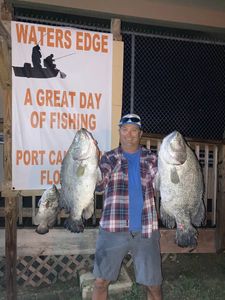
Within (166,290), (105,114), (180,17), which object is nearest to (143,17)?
(180,17)

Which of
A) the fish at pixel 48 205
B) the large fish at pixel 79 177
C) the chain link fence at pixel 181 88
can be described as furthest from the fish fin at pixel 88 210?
the chain link fence at pixel 181 88

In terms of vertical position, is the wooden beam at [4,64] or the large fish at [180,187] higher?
the wooden beam at [4,64]

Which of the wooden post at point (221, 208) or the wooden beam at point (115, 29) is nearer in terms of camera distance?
the wooden beam at point (115, 29)

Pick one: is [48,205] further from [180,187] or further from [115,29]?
[115,29]

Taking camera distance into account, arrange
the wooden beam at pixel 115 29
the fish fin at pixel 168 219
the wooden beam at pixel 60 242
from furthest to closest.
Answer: the wooden beam at pixel 60 242 < the wooden beam at pixel 115 29 < the fish fin at pixel 168 219

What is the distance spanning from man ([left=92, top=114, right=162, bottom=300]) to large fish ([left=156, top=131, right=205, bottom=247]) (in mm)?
211

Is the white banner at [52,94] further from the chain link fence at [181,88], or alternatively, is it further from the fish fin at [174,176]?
the chain link fence at [181,88]

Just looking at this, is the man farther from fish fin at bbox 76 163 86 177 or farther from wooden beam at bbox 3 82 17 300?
wooden beam at bbox 3 82 17 300

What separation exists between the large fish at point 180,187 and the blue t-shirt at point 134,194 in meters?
0.23

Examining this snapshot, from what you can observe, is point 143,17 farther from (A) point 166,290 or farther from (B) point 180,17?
(A) point 166,290

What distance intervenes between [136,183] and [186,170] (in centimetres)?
54

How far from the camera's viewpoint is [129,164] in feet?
11.5

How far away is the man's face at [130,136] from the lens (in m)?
3.45

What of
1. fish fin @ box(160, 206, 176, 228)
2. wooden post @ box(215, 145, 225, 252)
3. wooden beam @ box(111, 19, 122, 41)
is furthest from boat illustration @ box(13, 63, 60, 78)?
wooden post @ box(215, 145, 225, 252)
